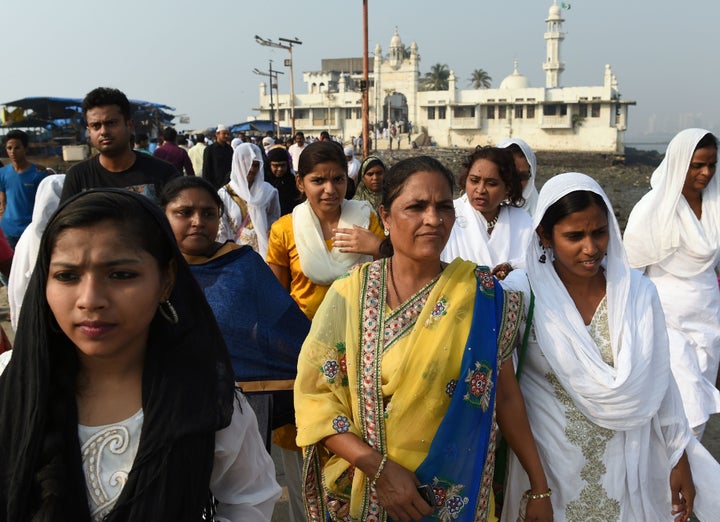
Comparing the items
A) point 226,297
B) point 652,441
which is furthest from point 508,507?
point 226,297

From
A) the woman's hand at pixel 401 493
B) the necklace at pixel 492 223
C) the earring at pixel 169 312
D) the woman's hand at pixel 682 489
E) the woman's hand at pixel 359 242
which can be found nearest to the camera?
the earring at pixel 169 312

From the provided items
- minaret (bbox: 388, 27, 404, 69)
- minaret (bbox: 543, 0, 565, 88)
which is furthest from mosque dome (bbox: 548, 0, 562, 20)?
minaret (bbox: 388, 27, 404, 69)

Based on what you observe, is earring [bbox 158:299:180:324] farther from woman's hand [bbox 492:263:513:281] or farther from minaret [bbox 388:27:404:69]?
minaret [bbox 388:27:404:69]

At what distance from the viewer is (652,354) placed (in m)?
2.08

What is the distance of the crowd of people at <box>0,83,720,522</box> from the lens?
1305 mm

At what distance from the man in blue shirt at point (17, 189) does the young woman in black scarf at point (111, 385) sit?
5.19m

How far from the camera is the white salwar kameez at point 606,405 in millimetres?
2064

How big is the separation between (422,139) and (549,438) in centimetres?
6018

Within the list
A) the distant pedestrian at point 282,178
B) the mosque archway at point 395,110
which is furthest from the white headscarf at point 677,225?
the mosque archway at point 395,110

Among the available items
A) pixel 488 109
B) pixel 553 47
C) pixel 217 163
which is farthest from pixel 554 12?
pixel 217 163

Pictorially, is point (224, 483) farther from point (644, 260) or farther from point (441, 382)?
point (644, 260)

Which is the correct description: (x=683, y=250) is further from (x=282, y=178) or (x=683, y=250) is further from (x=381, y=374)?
(x=282, y=178)

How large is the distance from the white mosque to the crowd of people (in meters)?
49.7

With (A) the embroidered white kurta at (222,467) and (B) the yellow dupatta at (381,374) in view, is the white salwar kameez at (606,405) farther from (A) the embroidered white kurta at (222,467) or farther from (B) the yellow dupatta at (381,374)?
(A) the embroidered white kurta at (222,467)
